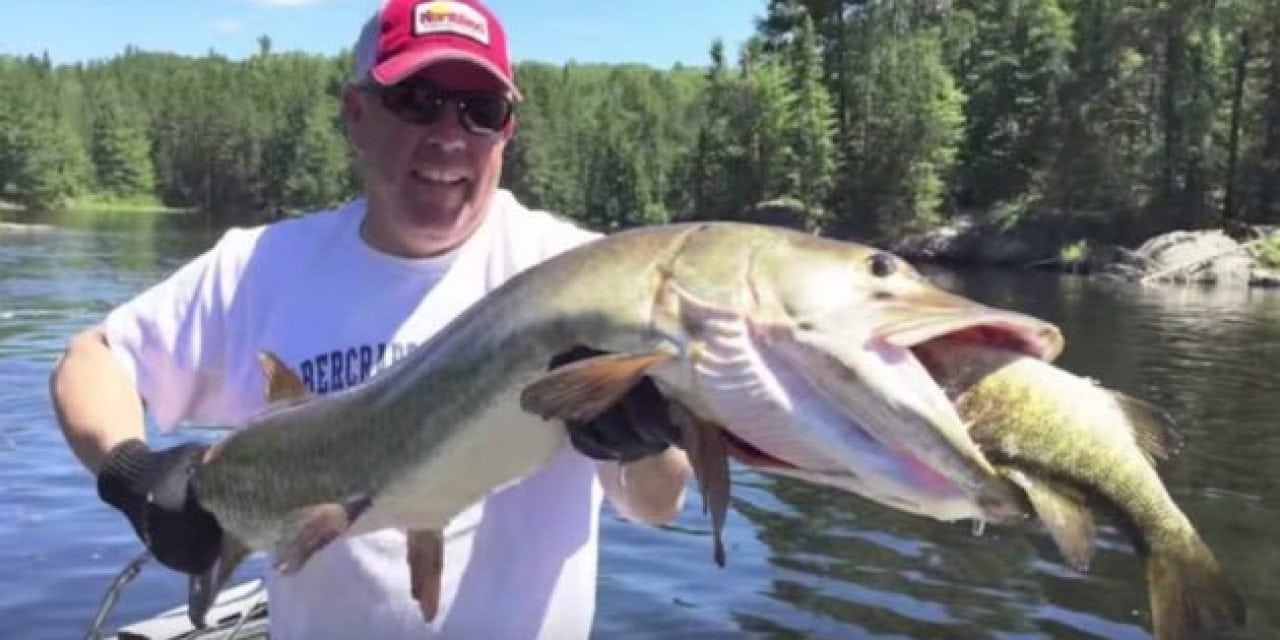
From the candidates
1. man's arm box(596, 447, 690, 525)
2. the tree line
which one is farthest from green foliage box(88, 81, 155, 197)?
man's arm box(596, 447, 690, 525)

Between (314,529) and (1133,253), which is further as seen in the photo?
(1133,253)

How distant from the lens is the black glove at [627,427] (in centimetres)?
262

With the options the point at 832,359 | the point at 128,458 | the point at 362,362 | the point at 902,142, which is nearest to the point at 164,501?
the point at 128,458

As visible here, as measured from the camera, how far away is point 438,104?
11.3 feet

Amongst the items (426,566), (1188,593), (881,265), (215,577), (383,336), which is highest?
(881,265)

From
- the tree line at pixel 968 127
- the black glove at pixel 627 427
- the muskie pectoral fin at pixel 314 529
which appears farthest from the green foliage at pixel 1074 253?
the black glove at pixel 627 427

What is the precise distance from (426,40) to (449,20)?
0.27 feet

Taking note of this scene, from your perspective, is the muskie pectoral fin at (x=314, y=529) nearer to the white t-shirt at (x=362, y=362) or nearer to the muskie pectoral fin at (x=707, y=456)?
the white t-shirt at (x=362, y=362)

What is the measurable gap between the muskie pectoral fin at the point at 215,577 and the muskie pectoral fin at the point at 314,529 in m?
0.34

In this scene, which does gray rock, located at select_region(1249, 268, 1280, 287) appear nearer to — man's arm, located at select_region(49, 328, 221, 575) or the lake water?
the lake water

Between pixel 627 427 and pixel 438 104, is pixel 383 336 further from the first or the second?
pixel 627 427

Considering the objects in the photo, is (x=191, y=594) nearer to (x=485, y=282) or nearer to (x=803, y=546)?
(x=485, y=282)

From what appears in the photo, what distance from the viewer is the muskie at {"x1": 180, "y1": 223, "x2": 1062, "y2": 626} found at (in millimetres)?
2383

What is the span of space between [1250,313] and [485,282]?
36239mm
